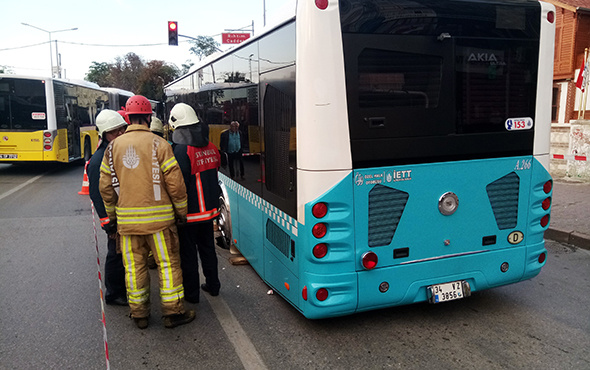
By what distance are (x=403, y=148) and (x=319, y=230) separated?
0.91 m

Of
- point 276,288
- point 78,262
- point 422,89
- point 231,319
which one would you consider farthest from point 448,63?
point 78,262

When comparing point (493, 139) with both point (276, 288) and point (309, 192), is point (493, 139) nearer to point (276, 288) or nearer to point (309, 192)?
point (309, 192)

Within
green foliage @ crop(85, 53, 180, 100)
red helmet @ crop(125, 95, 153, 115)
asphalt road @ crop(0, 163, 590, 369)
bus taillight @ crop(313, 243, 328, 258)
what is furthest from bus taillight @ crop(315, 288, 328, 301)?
green foliage @ crop(85, 53, 180, 100)

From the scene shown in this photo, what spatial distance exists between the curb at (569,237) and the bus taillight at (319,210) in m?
4.75

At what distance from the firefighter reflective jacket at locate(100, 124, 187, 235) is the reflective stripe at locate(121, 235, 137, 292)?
101 millimetres

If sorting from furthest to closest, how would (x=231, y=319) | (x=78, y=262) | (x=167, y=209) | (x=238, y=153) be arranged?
(x=78, y=262), (x=238, y=153), (x=231, y=319), (x=167, y=209)

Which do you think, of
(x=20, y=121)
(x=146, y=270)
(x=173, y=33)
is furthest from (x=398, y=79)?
(x=173, y=33)

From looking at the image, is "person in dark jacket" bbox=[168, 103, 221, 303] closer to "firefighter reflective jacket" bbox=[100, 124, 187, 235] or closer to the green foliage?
"firefighter reflective jacket" bbox=[100, 124, 187, 235]

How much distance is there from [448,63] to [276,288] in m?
2.47

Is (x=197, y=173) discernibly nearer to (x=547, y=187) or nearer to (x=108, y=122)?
(x=108, y=122)

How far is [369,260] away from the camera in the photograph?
379 centimetres

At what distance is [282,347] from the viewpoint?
152 inches

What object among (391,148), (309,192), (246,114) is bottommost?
(309,192)

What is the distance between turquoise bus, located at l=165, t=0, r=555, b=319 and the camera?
3.55 metres
